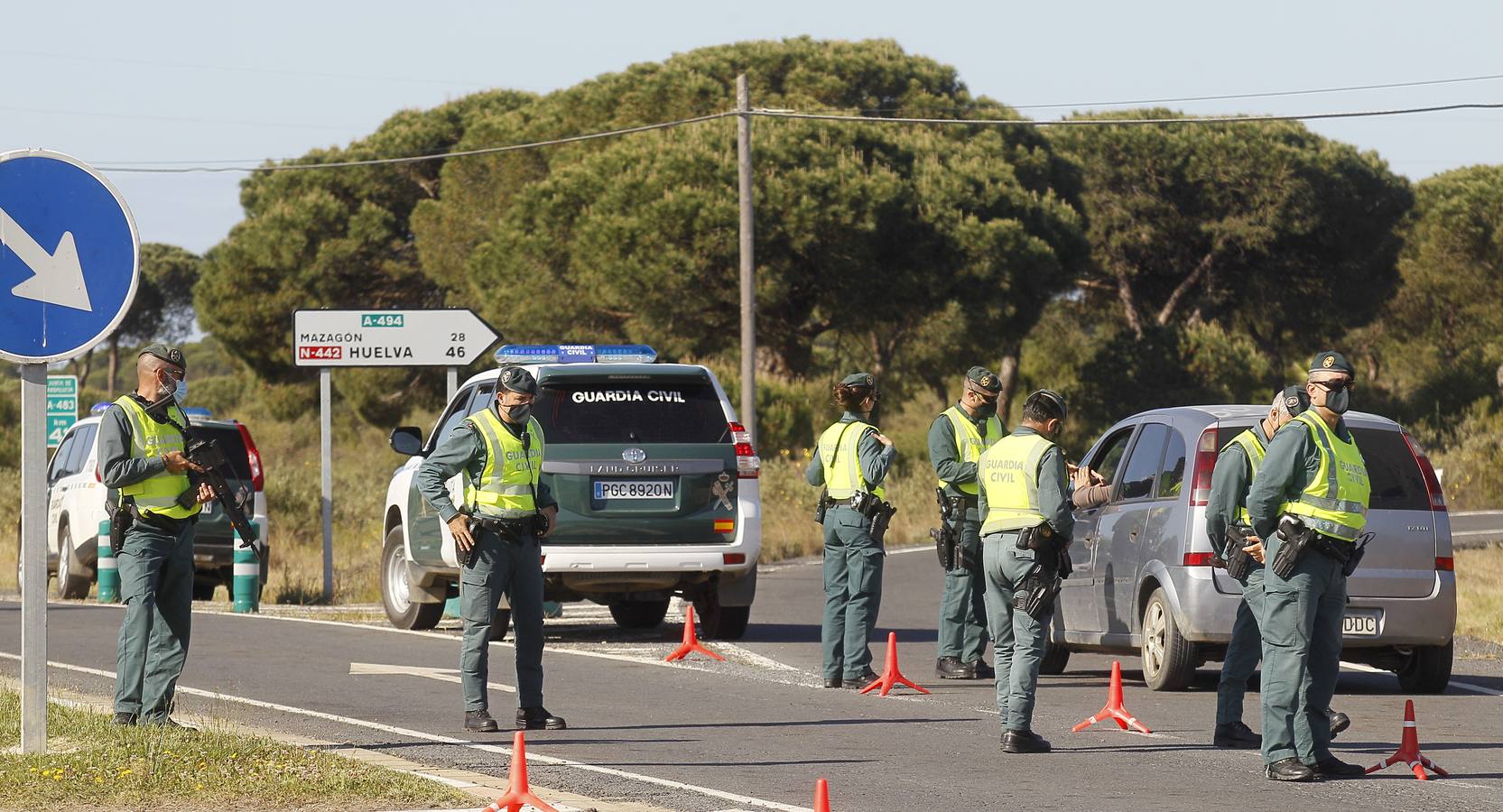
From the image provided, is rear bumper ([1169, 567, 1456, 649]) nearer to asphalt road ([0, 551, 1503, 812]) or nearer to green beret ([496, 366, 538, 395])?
asphalt road ([0, 551, 1503, 812])

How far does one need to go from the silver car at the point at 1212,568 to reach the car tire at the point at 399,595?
235 inches

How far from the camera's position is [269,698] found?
11281mm

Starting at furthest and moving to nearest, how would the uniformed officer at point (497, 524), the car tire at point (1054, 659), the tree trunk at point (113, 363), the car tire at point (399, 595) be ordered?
1. the tree trunk at point (113, 363)
2. the car tire at point (399, 595)
3. the car tire at point (1054, 659)
4. the uniformed officer at point (497, 524)

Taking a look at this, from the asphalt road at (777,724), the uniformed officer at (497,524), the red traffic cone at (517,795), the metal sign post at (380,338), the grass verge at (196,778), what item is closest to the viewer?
the red traffic cone at (517,795)

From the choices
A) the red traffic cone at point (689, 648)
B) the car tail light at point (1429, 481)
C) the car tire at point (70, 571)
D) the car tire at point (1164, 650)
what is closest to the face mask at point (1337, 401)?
the car tire at point (1164, 650)

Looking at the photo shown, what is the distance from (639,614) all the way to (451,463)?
6910 millimetres

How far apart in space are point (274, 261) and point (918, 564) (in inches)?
1250

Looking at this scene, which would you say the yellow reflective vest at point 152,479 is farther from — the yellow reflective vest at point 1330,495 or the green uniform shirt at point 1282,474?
the yellow reflective vest at point 1330,495

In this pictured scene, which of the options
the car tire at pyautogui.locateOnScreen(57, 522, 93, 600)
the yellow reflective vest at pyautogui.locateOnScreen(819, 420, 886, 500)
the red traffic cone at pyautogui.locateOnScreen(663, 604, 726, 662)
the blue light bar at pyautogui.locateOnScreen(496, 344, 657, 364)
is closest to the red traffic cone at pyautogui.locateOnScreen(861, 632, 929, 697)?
the yellow reflective vest at pyautogui.locateOnScreen(819, 420, 886, 500)

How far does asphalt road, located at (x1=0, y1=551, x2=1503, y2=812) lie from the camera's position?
8.13 metres

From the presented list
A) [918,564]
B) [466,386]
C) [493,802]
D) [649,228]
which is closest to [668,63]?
[649,228]

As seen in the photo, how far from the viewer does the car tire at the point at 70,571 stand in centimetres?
2014

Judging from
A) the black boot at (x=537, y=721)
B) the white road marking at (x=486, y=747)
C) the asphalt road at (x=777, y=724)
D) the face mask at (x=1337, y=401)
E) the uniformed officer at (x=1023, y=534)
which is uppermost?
the face mask at (x=1337, y=401)

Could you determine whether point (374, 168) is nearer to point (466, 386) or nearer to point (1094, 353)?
point (1094, 353)
